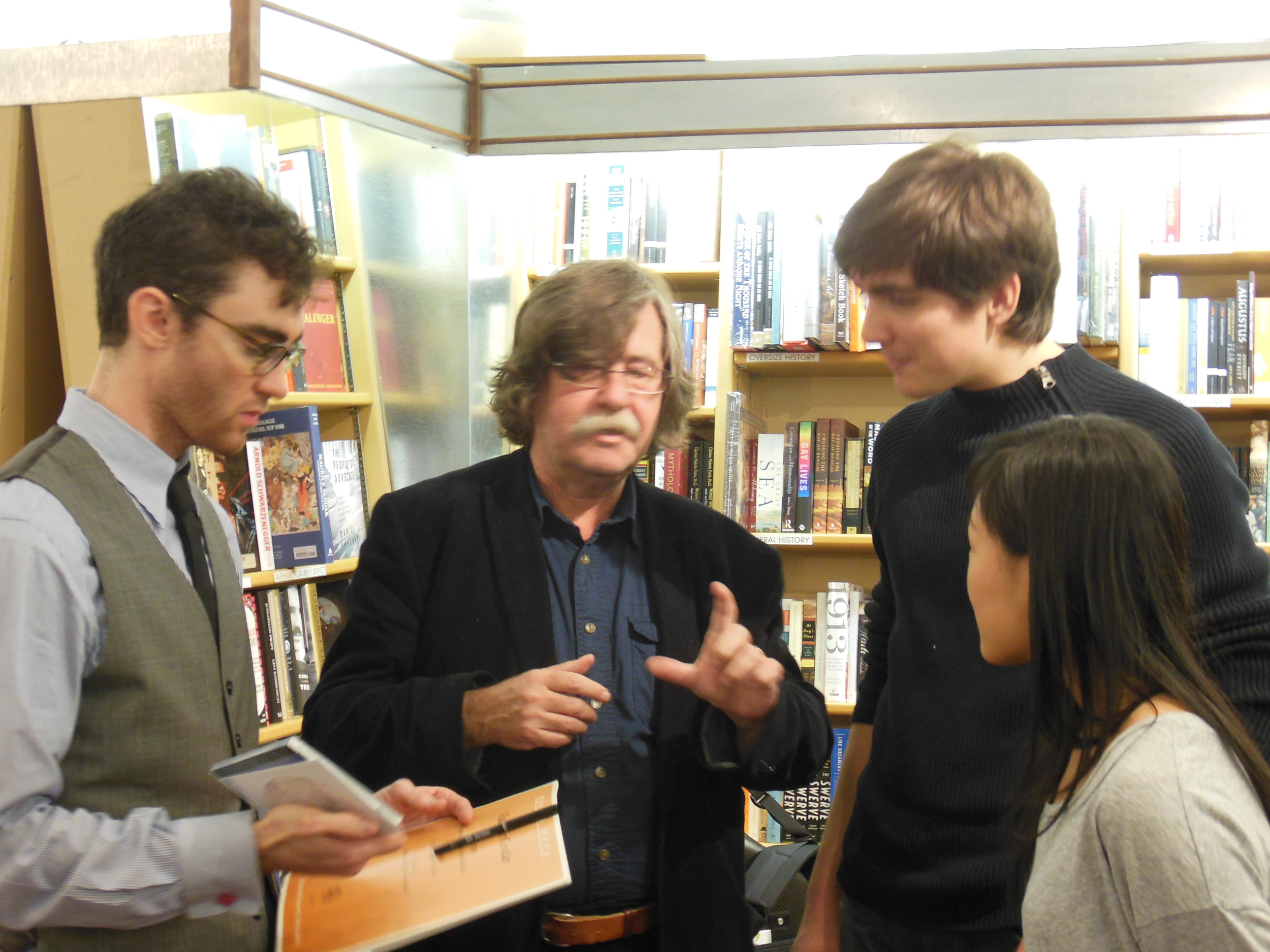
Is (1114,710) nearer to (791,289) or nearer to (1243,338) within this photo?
(791,289)

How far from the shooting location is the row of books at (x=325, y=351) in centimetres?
250

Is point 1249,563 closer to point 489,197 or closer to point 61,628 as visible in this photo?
point 61,628

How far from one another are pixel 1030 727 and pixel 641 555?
54 cm

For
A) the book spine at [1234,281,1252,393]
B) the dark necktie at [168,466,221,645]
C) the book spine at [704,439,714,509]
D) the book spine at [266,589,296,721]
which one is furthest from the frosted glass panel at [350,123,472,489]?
the book spine at [1234,281,1252,393]

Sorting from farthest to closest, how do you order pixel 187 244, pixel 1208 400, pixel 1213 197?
pixel 1213 197
pixel 1208 400
pixel 187 244

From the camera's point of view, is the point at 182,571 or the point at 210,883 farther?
the point at 182,571

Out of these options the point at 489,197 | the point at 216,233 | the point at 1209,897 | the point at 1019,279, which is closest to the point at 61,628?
the point at 216,233

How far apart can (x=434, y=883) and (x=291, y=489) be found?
1.58m

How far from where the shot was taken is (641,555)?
1414mm

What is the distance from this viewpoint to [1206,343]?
277cm

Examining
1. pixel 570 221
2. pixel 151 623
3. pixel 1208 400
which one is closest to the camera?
pixel 151 623

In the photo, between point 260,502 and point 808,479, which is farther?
point 808,479

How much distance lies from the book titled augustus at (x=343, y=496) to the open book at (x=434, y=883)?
1463mm

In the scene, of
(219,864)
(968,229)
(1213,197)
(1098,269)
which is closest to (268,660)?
(219,864)
